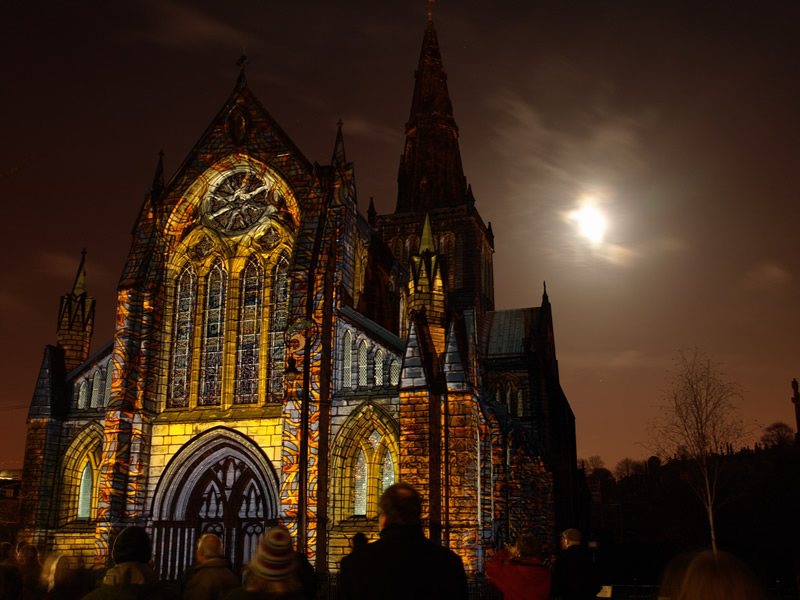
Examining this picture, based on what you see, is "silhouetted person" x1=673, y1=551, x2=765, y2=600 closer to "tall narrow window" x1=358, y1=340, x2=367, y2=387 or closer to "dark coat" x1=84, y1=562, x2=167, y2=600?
"dark coat" x1=84, y1=562, x2=167, y2=600

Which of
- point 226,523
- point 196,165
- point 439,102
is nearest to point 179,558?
point 226,523

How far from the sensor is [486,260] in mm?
50688

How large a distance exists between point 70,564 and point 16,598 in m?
0.66

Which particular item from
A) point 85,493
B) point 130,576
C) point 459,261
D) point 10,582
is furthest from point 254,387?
point 459,261

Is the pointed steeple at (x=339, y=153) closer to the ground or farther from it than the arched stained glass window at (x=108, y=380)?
farther from it

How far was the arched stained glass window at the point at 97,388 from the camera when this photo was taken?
2670 centimetres

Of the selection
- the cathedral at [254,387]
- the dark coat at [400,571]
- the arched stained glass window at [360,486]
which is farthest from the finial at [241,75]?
the dark coat at [400,571]

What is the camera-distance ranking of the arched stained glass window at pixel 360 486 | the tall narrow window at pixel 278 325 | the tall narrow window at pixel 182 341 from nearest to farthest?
the arched stained glass window at pixel 360 486 → the tall narrow window at pixel 278 325 → the tall narrow window at pixel 182 341

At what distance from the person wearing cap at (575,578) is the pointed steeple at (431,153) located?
41843 millimetres

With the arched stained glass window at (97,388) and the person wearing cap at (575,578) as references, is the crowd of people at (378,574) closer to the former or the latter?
the person wearing cap at (575,578)

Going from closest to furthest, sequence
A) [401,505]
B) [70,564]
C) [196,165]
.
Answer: [401,505], [70,564], [196,165]

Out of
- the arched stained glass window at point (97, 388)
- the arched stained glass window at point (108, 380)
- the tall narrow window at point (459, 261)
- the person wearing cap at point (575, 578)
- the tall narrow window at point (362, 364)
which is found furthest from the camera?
the tall narrow window at point (459, 261)

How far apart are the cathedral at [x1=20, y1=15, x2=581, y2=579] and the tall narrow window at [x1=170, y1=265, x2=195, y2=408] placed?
7 cm

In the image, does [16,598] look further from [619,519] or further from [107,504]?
[619,519]
